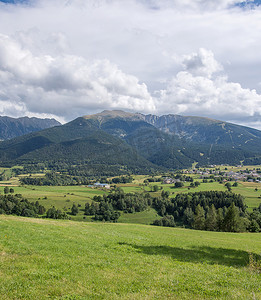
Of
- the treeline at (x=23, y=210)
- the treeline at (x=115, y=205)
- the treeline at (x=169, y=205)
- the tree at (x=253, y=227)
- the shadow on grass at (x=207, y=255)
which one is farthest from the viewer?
the treeline at (x=115, y=205)

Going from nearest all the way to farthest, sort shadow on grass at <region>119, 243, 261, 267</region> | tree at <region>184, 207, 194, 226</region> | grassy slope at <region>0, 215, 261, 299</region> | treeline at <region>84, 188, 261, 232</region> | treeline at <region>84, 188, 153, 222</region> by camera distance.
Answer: grassy slope at <region>0, 215, 261, 299</region> → shadow on grass at <region>119, 243, 261, 267</region> → tree at <region>184, 207, 194, 226</region> → treeline at <region>84, 188, 261, 232</region> → treeline at <region>84, 188, 153, 222</region>

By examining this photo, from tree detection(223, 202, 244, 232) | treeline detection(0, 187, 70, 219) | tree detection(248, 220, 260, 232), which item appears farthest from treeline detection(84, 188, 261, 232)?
tree detection(223, 202, 244, 232)

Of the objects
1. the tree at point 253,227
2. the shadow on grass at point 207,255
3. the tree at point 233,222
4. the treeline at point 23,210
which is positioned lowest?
the treeline at point 23,210

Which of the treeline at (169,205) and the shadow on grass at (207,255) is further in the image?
the treeline at (169,205)

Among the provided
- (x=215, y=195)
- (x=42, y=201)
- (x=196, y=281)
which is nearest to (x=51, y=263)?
(x=196, y=281)

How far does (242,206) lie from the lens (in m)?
128

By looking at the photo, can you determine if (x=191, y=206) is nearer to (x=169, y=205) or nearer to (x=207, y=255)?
(x=169, y=205)

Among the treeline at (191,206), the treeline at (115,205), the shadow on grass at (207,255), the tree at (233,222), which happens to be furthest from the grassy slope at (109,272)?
the treeline at (115,205)

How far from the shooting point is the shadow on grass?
19289 millimetres

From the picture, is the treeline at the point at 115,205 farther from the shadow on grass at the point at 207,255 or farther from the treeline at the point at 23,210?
the shadow on grass at the point at 207,255

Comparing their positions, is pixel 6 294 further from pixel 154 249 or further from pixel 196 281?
pixel 154 249

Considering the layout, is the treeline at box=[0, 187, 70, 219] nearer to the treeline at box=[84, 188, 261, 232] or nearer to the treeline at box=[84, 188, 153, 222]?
the treeline at box=[84, 188, 153, 222]

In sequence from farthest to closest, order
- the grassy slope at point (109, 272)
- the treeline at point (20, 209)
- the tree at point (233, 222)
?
the treeline at point (20, 209)
the tree at point (233, 222)
the grassy slope at point (109, 272)

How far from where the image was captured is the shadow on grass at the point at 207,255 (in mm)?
19289
